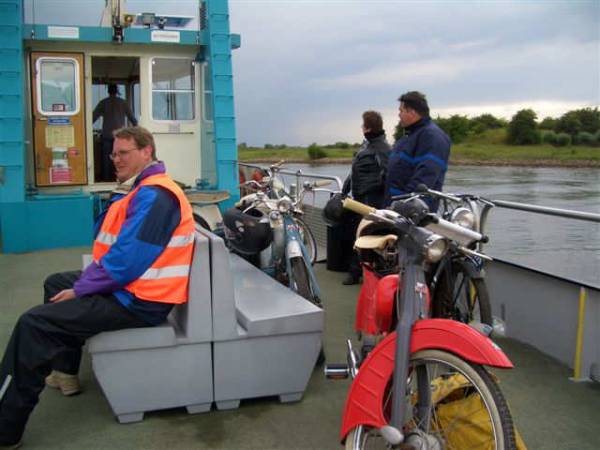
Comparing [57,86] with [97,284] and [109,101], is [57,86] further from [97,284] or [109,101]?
[97,284]

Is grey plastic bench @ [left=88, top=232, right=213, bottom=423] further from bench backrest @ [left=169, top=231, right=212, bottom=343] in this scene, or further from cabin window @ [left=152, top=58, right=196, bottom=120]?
cabin window @ [left=152, top=58, right=196, bottom=120]

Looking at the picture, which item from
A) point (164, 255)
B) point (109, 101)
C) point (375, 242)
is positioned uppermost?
point (109, 101)

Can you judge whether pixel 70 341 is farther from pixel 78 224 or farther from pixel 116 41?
pixel 116 41

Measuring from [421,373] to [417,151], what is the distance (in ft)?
7.72

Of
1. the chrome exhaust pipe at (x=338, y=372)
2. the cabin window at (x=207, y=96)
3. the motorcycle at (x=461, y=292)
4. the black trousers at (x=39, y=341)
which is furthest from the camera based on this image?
the cabin window at (x=207, y=96)

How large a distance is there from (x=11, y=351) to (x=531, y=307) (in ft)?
10.7

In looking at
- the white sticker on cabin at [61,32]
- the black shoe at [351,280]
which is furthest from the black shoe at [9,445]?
the white sticker on cabin at [61,32]

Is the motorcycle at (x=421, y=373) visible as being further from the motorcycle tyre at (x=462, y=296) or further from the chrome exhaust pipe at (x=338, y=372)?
the motorcycle tyre at (x=462, y=296)

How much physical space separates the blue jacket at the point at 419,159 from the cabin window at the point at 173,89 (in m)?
4.99

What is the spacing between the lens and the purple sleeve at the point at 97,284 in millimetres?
3146

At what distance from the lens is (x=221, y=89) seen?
8.52 m

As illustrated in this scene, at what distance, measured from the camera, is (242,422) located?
338cm

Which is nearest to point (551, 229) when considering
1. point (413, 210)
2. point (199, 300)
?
point (413, 210)

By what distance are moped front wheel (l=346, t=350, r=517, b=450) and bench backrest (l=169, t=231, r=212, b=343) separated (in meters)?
1.12
